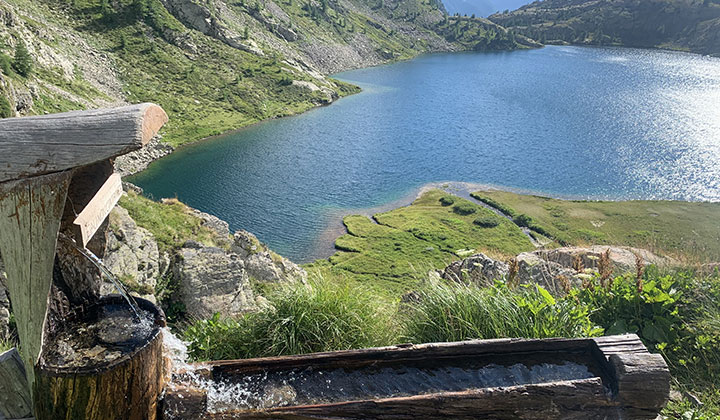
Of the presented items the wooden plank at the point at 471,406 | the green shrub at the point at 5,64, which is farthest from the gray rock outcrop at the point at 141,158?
the wooden plank at the point at 471,406

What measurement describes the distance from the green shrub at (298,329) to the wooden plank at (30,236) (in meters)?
3.47

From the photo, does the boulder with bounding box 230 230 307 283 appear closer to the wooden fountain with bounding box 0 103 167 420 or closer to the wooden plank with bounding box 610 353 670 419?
the wooden plank with bounding box 610 353 670 419

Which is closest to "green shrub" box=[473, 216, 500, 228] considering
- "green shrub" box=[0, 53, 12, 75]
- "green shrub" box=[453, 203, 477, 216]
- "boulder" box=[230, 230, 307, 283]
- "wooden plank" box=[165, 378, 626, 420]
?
"green shrub" box=[453, 203, 477, 216]

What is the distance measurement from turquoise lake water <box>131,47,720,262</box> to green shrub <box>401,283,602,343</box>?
1051 inches

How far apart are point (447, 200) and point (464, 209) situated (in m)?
2.55

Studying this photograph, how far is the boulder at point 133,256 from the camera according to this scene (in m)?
12.8

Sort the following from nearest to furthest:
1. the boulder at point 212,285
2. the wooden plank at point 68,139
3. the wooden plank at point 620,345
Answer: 1. the wooden plank at point 68,139
2. the wooden plank at point 620,345
3. the boulder at point 212,285

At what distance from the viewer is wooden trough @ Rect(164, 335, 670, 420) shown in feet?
14.0

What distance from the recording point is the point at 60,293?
4.29m

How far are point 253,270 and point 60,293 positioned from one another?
13.7 metres

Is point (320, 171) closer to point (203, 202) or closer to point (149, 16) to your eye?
point (203, 202)

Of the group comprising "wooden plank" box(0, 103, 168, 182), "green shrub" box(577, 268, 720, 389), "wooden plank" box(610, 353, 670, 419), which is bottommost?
"green shrub" box(577, 268, 720, 389)

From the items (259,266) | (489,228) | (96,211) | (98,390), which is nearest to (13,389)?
(98,390)

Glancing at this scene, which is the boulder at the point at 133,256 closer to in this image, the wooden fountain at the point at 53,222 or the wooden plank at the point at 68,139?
the wooden fountain at the point at 53,222
